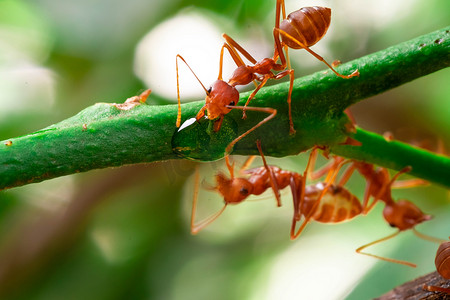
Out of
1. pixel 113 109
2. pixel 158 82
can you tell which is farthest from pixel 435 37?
pixel 158 82

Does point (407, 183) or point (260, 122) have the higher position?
point (260, 122)

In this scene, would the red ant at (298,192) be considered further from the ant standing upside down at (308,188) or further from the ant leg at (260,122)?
the ant leg at (260,122)

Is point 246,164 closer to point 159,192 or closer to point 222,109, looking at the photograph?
point 222,109

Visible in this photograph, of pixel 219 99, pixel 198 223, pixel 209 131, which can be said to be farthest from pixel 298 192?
pixel 209 131

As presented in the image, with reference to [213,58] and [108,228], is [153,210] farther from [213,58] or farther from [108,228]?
[213,58]

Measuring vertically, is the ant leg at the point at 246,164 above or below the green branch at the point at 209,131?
below

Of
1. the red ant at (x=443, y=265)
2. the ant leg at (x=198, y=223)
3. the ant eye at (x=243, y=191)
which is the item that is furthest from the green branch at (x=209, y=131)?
the ant leg at (x=198, y=223)

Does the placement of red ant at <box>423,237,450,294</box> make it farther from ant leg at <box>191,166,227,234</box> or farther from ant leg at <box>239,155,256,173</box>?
ant leg at <box>191,166,227,234</box>
